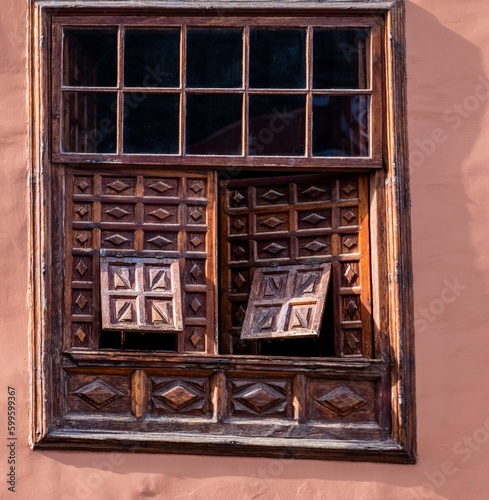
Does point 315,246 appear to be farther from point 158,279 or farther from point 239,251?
point 158,279

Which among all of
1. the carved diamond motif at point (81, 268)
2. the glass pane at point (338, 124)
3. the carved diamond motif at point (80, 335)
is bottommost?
the carved diamond motif at point (80, 335)

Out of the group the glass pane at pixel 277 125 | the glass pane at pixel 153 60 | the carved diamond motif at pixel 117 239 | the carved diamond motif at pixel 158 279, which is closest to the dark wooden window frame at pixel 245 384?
the carved diamond motif at pixel 117 239

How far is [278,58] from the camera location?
9.98 m

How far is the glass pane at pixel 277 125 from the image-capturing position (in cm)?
997

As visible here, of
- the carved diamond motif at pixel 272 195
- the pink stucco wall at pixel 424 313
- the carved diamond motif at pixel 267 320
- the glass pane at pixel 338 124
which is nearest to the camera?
the pink stucco wall at pixel 424 313

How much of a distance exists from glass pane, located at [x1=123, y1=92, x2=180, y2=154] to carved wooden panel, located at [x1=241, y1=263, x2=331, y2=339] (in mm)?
989

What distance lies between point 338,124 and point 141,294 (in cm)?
159

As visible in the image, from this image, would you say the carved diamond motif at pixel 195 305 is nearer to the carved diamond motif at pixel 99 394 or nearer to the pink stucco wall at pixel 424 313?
the carved diamond motif at pixel 99 394

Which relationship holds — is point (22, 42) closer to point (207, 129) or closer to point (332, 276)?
point (207, 129)

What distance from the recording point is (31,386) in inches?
378

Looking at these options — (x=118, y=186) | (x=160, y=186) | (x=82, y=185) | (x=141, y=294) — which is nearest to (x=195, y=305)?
(x=141, y=294)

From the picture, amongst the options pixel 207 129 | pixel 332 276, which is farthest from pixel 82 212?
pixel 332 276

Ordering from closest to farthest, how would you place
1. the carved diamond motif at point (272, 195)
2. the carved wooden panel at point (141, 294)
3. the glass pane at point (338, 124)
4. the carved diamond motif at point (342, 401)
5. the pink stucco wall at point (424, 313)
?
the pink stucco wall at point (424, 313) → the carved diamond motif at point (342, 401) → the carved wooden panel at point (141, 294) → the glass pane at point (338, 124) → the carved diamond motif at point (272, 195)

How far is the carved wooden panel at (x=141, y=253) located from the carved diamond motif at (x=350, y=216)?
2.68ft
